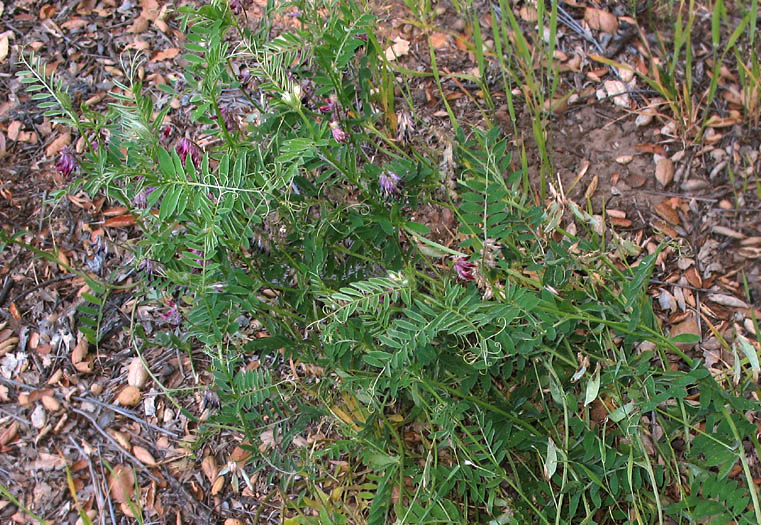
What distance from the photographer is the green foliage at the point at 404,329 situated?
5.10 feet

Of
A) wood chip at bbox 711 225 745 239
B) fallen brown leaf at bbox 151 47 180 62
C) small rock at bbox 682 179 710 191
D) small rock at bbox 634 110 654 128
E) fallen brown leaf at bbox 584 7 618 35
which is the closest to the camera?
wood chip at bbox 711 225 745 239

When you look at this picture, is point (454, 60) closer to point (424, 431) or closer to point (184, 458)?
point (424, 431)

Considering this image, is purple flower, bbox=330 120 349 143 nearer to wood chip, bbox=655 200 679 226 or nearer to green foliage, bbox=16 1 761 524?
green foliage, bbox=16 1 761 524

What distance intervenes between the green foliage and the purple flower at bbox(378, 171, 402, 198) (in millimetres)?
29

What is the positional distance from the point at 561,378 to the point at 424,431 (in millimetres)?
420

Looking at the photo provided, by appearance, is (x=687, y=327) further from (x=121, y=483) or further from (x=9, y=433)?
(x=9, y=433)

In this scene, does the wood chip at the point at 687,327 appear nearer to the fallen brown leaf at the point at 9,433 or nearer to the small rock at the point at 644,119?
the small rock at the point at 644,119

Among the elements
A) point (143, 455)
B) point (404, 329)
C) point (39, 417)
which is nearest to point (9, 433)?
point (39, 417)

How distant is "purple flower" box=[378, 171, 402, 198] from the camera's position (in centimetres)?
170

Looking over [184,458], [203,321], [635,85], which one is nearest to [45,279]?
[184,458]

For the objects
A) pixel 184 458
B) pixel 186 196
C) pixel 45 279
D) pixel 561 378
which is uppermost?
pixel 186 196

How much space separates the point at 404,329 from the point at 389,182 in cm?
34

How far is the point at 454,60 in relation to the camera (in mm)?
2621

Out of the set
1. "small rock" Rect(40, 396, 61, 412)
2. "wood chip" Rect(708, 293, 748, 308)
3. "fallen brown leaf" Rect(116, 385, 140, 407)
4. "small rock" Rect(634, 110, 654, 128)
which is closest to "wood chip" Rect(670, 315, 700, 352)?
"wood chip" Rect(708, 293, 748, 308)
